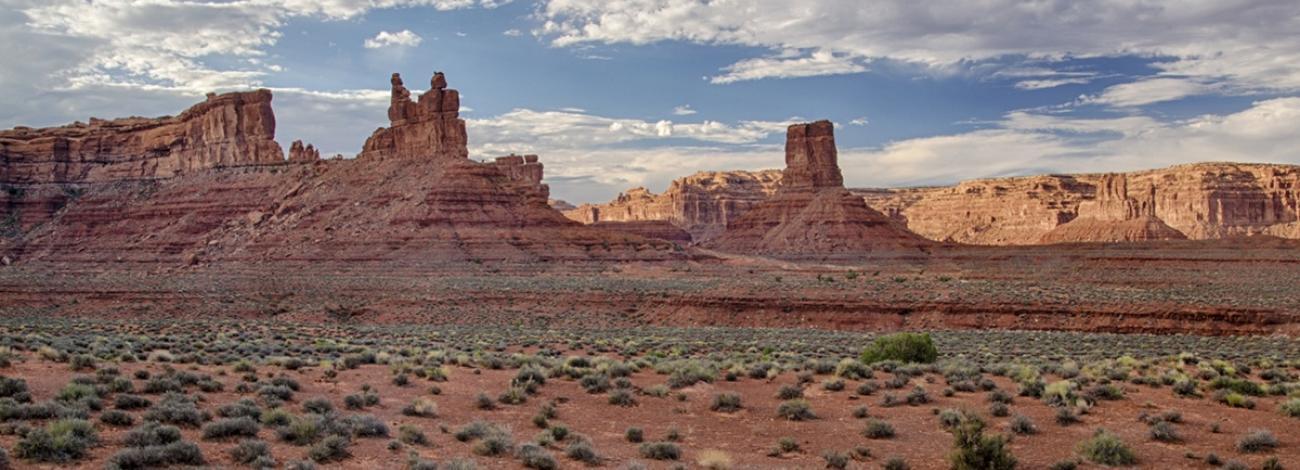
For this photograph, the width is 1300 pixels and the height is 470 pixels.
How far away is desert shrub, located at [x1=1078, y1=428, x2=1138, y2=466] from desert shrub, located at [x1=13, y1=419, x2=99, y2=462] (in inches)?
455

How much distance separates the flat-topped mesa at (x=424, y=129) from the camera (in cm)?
8006

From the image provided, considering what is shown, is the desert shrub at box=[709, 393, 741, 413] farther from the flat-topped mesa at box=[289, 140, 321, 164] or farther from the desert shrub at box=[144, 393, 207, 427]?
the flat-topped mesa at box=[289, 140, 321, 164]

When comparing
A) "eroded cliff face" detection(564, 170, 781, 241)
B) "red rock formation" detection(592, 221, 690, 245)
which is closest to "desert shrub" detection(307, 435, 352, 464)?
"red rock formation" detection(592, 221, 690, 245)

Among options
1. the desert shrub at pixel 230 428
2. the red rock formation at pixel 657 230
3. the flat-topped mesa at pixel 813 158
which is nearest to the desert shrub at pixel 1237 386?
the desert shrub at pixel 230 428

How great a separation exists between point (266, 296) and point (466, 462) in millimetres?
43564

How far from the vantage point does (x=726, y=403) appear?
51.8ft

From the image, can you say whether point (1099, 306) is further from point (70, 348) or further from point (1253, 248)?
point (1253, 248)

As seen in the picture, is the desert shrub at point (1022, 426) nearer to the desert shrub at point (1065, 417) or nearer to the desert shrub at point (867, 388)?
the desert shrub at point (1065, 417)

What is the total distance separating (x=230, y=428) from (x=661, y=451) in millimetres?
5196

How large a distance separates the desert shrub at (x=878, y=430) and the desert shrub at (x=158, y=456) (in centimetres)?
856

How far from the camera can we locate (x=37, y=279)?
5991 centimetres

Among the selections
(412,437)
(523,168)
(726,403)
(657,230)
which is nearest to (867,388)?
(726,403)

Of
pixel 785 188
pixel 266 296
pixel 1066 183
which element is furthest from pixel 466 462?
pixel 1066 183

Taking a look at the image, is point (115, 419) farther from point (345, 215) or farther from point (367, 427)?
point (345, 215)
